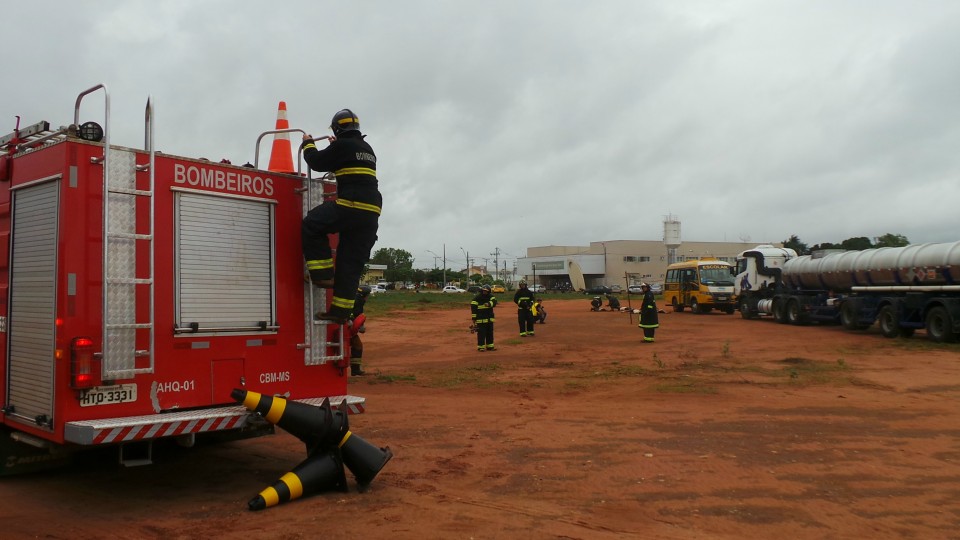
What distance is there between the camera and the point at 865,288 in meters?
23.1

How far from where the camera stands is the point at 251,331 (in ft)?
21.0

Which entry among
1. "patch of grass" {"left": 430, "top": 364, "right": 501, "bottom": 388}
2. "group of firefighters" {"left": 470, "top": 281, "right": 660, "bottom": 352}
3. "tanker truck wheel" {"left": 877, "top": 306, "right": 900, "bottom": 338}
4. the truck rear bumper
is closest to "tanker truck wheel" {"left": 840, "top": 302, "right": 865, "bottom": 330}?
"tanker truck wheel" {"left": 877, "top": 306, "right": 900, "bottom": 338}

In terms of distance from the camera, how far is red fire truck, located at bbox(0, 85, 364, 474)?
5359 mm

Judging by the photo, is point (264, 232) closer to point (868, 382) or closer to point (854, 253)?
point (868, 382)

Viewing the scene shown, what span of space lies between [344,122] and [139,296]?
2.35m

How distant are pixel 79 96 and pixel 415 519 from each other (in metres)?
4.22

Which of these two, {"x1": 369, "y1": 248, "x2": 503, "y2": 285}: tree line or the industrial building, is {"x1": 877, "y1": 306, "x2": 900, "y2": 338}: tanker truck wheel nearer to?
the industrial building

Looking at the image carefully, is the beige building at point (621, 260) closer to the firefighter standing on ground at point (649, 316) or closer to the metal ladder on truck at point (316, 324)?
the firefighter standing on ground at point (649, 316)

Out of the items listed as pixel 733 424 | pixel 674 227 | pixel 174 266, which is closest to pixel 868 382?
pixel 733 424

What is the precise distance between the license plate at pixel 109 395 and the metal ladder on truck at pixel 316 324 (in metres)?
1.58

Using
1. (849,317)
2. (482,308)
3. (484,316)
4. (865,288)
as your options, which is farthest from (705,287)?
(482,308)

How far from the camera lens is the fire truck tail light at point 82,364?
17.2 ft

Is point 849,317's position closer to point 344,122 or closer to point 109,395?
point 344,122

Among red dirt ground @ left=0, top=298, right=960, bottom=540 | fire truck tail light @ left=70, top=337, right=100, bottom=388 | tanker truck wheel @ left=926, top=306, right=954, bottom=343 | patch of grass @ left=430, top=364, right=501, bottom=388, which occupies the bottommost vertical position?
red dirt ground @ left=0, top=298, right=960, bottom=540
